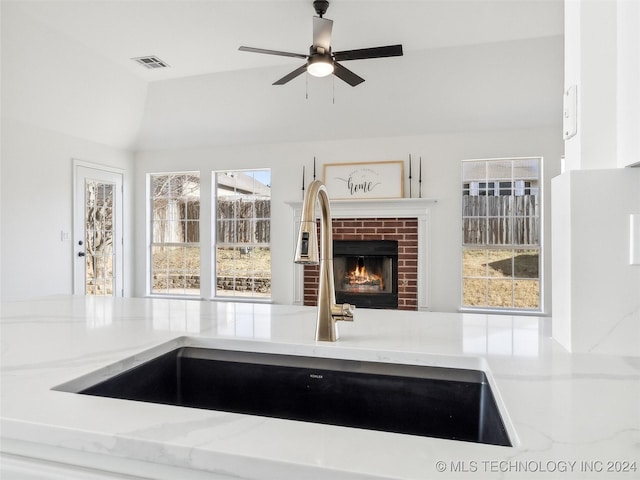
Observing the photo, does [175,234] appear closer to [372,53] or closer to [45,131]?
[45,131]

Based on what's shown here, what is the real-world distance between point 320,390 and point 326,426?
0.37 metres

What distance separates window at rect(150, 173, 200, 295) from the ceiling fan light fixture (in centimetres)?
297

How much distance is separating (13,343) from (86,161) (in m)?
4.67

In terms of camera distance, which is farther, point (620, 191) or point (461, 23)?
point (461, 23)

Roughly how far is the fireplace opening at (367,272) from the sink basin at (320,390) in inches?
159

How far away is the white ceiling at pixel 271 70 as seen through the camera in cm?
355

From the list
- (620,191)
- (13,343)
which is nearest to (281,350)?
(13,343)

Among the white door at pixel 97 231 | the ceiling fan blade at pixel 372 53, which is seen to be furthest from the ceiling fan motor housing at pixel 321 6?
the white door at pixel 97 231

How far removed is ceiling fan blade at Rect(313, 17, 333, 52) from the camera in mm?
2994

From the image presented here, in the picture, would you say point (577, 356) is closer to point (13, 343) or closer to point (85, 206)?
point (13, 343)

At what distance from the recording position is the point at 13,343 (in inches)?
38.6

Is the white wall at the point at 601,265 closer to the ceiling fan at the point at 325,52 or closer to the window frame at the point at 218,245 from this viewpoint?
the ceiling fan at the point at 325,52

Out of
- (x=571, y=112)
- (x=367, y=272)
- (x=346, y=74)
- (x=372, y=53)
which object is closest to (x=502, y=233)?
(x=367, y=272)

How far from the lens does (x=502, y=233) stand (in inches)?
191
